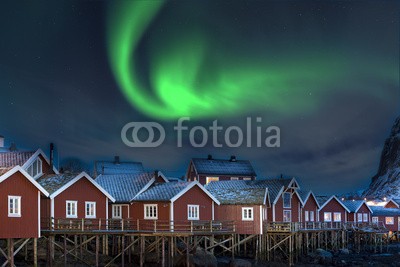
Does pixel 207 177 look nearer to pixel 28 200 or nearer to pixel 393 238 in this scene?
pixel 393 238

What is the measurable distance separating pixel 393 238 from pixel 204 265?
190ft

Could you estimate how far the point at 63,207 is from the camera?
1962 inches

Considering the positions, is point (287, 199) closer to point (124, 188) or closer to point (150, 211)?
point (124, 188)

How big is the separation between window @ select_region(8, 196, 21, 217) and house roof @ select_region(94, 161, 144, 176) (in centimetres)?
6680

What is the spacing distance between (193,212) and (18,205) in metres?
18.9

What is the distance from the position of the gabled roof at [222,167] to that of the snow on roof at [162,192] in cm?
5023

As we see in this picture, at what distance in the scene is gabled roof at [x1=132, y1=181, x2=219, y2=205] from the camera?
5569 cm

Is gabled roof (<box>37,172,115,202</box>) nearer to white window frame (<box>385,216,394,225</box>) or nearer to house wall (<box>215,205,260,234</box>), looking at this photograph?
house wall (<box>215,205,260,234</box>)

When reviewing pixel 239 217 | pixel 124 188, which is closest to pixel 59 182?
pixel 124 188

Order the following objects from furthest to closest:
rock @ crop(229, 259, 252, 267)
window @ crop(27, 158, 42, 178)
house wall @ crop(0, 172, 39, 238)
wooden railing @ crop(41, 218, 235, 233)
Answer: window @ crop(27, 158, 42, 178), rock @ crop(229, 259, 252, 267), wooden railing @ crop(41, 218, 235, 233), house wall @ crop(0, 172, 39, 238)

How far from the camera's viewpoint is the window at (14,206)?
41088mm

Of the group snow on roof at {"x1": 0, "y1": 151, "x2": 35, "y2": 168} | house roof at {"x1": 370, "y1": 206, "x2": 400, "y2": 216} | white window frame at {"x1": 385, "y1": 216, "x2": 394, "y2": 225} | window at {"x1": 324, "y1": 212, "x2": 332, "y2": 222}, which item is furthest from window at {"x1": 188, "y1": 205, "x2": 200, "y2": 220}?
white window frame at {"x1": 385, "y1": 216, "x2": 394, "y2": 225}

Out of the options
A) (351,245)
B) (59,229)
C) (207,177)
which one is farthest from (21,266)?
(207,177)

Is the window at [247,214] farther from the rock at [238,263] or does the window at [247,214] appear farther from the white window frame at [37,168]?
the white window frame at [37,168]
